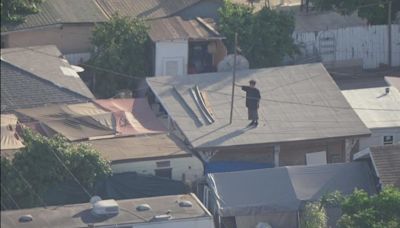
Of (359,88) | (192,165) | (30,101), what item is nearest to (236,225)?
(192,165)

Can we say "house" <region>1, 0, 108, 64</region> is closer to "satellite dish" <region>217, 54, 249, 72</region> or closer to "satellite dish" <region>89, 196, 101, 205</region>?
"satellite dish" <region>217, 54, 249, 72</region>

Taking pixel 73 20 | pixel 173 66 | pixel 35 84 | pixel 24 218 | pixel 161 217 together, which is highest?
pixel 73 20

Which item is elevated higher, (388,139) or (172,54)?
(172,54)

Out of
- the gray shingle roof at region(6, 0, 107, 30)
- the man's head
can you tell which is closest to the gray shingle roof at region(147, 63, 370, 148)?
the man's head

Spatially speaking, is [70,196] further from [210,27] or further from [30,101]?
[210,27]

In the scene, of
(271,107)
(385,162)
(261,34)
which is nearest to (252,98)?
(271,107)

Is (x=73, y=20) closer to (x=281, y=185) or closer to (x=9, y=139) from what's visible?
(x=9, y=139)
